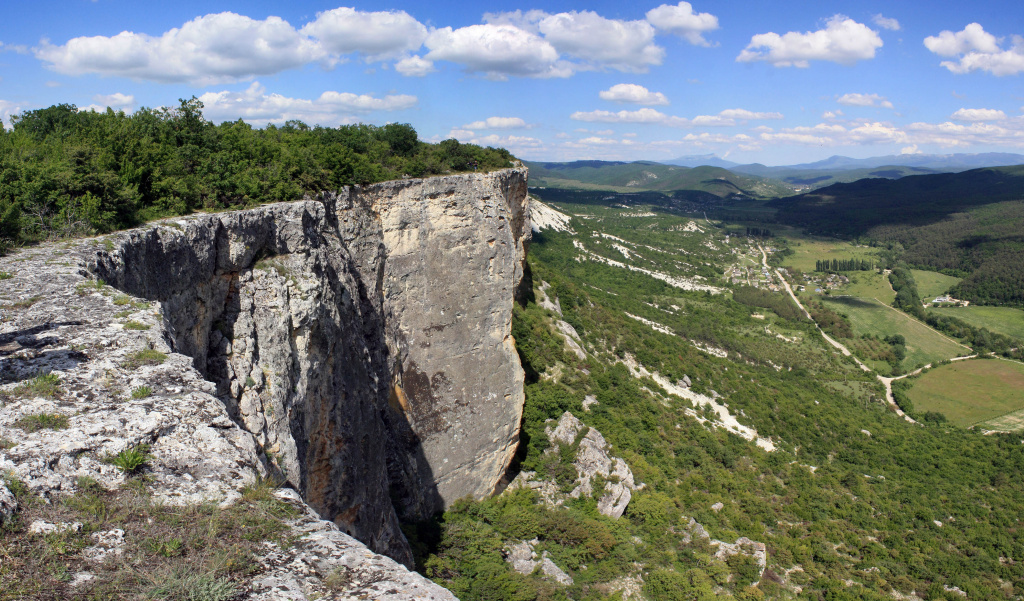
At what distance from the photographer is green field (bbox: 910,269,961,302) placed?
12244 centimetres

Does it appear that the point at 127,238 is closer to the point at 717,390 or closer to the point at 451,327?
the point at 451,327

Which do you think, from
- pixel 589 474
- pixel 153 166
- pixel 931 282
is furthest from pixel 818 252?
pixel 153 166

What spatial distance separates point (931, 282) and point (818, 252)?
114 feet

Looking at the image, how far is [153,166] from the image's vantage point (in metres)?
14.3

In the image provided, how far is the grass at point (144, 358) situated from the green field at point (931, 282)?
14879 centimetres

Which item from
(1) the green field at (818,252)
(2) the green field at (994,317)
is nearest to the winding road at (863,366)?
(2) the green field at (994,317)

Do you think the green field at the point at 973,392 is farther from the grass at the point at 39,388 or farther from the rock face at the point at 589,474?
the grass at the point at 39,388

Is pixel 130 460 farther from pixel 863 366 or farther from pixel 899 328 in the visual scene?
pixel 899 328

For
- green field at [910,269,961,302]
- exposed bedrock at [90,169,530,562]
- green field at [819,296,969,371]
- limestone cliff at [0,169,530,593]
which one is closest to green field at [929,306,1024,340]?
green field at [910,269,961,302]

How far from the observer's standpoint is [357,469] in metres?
14.6

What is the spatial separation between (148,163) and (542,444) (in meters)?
19.7

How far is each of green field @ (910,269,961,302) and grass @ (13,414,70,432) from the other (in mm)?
149940

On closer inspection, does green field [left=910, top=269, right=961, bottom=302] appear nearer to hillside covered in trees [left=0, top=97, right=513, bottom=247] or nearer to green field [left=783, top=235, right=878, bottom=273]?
green field [left=783, top=235, right=878, bottom=273]

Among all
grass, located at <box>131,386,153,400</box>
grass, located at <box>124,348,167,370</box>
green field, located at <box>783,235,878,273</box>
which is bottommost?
green field, located at <box>783,235,878,273</box>
